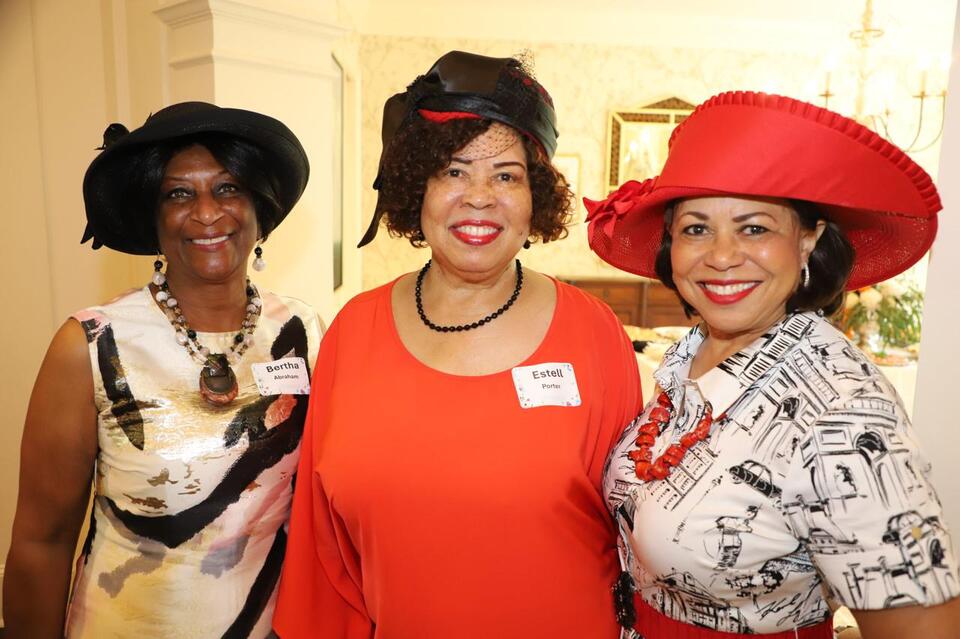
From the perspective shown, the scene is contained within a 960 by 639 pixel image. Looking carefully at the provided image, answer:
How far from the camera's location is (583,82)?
24.4 feet

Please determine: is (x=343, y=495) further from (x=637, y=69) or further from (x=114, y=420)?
(x=637, y=69)

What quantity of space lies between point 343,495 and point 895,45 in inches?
340

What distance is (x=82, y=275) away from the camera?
9.52ft

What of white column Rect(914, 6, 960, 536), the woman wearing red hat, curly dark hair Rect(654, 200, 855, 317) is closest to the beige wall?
the woman wearing red hat

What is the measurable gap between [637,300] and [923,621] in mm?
6483

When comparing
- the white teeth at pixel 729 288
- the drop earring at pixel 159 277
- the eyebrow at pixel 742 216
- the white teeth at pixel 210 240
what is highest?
the eyebrow at pixel 742 216

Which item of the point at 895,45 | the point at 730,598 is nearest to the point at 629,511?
the point at 730,598

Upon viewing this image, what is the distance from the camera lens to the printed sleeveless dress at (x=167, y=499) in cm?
154

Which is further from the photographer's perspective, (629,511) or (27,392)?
(27,392)

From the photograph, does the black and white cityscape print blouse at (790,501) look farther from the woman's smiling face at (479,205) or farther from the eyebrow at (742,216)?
the woman's smiling face at (479,205)

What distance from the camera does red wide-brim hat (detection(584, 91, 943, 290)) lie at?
115 cm

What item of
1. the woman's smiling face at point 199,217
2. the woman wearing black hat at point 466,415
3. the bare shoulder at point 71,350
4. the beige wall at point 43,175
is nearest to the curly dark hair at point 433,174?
the woman wearing black hat at point 466,415

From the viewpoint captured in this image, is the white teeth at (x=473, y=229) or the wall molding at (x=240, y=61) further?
the wall molding at (x=240, y=61)

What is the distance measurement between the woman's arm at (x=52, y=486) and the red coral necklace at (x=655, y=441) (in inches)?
48.5
